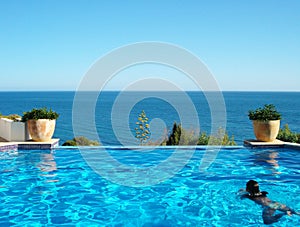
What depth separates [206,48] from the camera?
115 feet

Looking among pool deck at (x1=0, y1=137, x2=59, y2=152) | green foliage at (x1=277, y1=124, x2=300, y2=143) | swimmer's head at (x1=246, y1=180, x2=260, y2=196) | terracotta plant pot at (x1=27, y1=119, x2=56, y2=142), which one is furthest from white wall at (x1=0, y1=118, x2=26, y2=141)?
green foliage at (x1=277, y1=124, x2=300, y2=143)

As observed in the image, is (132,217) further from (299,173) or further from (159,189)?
(299,173)

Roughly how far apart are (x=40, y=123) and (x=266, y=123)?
23.3ft

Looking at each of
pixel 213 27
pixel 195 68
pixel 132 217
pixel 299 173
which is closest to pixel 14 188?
pixel 132 217

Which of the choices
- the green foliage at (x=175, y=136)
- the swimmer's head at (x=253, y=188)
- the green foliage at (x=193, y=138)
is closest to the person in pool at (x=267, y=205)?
the swimmer's head at (x=253, y=188)

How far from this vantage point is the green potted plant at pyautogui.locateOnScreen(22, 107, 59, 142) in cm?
1047

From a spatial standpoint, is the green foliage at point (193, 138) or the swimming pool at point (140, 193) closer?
the swimming pool at point (140, 193)

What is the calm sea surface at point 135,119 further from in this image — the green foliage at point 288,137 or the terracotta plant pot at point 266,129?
the green foliage at point 288,137

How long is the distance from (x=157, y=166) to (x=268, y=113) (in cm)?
437

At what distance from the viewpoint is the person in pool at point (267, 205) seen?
5.18 metres

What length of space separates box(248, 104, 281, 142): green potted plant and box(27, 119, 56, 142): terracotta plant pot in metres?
6.59

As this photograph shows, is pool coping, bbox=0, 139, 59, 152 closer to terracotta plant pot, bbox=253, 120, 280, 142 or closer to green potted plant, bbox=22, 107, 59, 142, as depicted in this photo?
green potted plant, bbox=22, 107, 59, 142

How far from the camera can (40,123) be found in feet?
34.3

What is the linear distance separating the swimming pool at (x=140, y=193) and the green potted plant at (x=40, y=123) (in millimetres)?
1154
